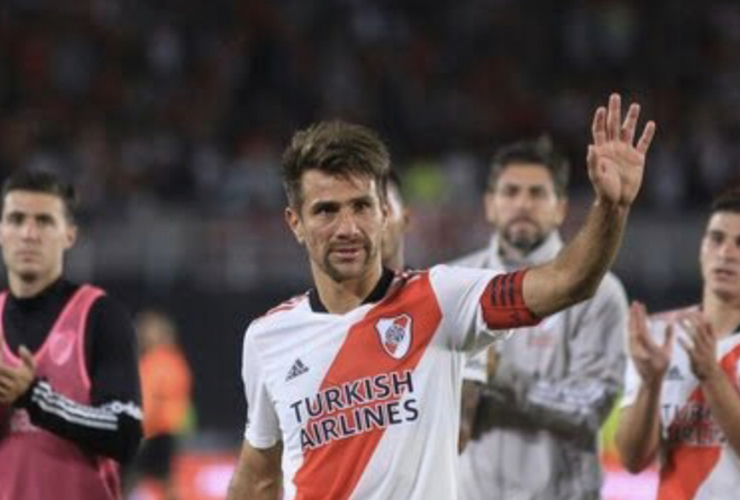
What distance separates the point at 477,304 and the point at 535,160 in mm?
2024

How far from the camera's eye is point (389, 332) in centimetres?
466

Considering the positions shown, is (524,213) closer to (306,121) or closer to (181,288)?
(181,288)

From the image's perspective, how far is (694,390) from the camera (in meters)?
5.67

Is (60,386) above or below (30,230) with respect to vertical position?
below

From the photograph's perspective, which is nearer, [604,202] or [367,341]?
[604,202]

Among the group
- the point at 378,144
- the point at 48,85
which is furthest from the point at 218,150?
the point at 378,144

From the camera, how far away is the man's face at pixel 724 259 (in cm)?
562

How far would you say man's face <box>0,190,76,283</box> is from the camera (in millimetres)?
5879

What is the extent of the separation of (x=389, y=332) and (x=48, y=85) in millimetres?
14663

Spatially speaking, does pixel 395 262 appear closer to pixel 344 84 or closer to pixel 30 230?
pixel 30 230

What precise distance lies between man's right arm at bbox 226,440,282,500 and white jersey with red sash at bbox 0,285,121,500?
67 centimetres

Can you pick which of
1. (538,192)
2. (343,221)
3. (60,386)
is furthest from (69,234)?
(343,221)

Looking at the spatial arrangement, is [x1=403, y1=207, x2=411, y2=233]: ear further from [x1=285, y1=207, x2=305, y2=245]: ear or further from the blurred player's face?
[x1=285, y1=207, x2=305, y2=245]: ear

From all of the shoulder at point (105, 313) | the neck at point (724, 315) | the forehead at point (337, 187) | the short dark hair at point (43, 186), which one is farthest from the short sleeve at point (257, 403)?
the neck at point (724, 315)
